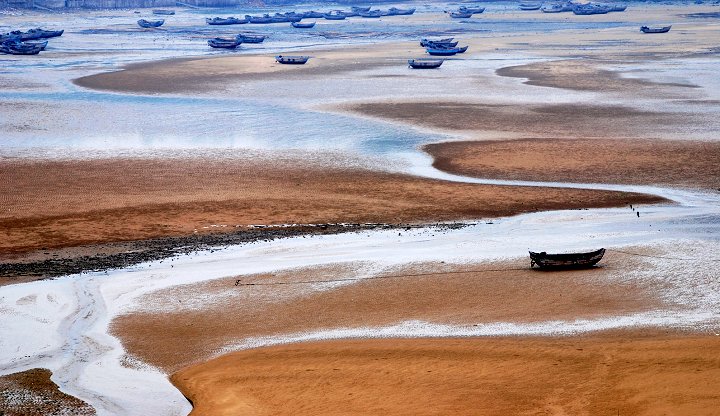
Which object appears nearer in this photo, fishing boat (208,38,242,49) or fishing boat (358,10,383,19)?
fishing boat (208,38,242,49)

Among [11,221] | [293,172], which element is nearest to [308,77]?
[293,172]


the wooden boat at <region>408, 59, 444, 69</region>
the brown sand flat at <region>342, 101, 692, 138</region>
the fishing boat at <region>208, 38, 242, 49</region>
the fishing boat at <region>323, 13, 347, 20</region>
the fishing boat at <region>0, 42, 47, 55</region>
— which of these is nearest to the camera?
the brown sand flat at <region>342, 101, 692, 138</region>

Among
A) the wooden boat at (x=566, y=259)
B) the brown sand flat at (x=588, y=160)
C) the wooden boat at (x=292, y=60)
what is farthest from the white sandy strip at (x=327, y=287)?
the wooden boat at (x=292, y=60)

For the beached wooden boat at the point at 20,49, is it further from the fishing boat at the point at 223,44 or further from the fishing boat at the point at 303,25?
the fishing boat at the point at 303,25

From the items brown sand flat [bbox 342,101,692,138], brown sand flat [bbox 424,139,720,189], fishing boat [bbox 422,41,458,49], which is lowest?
fishing boat [bbox 422,41,458,49]

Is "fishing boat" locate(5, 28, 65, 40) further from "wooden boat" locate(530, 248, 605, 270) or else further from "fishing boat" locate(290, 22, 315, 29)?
"wooden boat" locate(530, 248, 605, 270)

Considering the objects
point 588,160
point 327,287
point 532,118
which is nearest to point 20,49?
point 532,118

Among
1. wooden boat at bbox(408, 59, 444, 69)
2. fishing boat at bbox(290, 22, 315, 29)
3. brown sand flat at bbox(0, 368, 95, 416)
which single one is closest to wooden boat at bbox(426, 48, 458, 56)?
wooden boat at bbox(408, 59, 444, 69)

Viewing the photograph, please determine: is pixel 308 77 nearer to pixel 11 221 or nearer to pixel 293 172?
pixel 293 172
